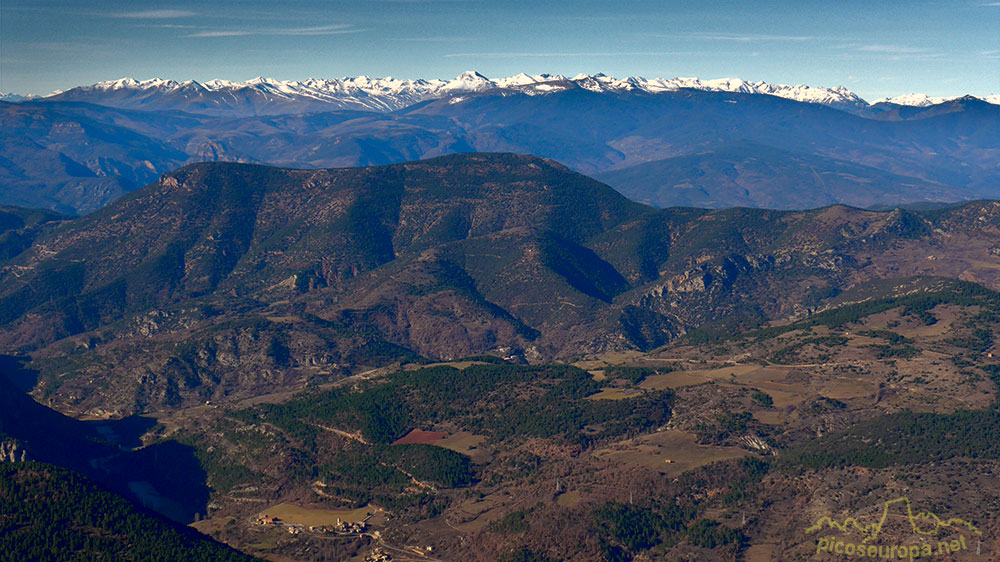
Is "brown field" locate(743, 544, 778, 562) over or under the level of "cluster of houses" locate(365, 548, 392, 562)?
over

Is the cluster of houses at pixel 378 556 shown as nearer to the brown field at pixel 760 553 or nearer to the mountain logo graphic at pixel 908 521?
the brown field at pixel 760 553

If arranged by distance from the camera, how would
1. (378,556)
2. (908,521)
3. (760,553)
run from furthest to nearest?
(378,556) < (908,521) < (760,553)

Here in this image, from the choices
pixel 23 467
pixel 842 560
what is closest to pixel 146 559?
pixel 23 467

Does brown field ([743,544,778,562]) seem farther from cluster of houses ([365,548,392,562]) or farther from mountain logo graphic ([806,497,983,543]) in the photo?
cluster of houses ([365,548,392,562])

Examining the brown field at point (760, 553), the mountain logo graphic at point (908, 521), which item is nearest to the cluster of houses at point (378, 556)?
the brown field at point (760, 553)

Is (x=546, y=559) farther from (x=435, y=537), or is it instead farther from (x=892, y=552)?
(x=892, y=552)

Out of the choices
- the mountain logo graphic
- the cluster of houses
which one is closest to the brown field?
the mountain logo graphic

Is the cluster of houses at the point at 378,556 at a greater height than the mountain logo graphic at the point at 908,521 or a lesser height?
lesser

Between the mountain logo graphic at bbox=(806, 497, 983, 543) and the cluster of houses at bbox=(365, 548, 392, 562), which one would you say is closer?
the mountain logo graphic at bbox=(806, 497, 983, 543)

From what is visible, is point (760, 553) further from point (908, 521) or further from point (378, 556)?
point (378, 556)

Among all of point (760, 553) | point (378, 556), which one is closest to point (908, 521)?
point (760, 553)

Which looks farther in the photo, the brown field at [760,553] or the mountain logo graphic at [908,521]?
the brown field at [760,553]
